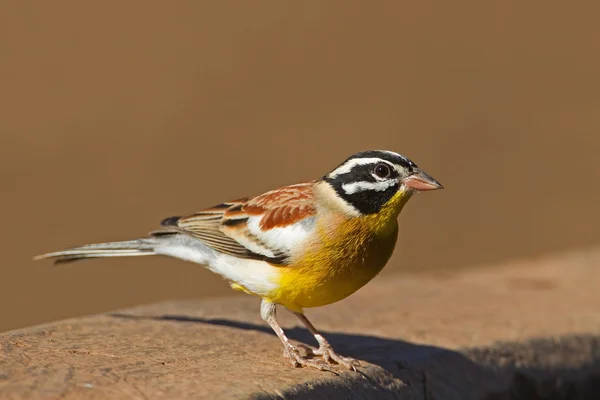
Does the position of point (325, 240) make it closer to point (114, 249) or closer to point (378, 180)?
point (378, 180)

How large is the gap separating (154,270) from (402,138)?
17.3 ft

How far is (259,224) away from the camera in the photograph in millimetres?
6793

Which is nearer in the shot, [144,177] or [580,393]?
[580,393]

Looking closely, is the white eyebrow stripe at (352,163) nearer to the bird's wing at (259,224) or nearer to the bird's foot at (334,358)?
the bird's wing at (259,224)

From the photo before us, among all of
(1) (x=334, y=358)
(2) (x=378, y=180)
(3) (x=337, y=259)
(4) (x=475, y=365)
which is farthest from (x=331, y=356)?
(4) (x=475, y=365)

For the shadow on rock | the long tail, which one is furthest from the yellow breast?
the long tail

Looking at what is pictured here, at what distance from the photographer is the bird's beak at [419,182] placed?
6.32m

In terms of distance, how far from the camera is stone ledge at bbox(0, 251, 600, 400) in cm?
562

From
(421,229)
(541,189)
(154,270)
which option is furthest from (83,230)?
(541,189)

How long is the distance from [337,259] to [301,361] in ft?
2.04

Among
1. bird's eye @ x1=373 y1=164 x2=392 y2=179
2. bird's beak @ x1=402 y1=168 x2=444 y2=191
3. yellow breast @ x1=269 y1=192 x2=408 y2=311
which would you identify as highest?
bird's eye @ x1=373 y1=164 x2=392 y2=179

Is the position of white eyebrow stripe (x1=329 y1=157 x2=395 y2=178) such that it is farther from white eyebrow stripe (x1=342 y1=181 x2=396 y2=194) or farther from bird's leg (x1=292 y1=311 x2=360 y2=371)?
bird's leg (x1=292 y1=311 x2=360 y2=371)

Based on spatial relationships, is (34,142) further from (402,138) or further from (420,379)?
(420,379)

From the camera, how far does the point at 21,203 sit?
1603cm
